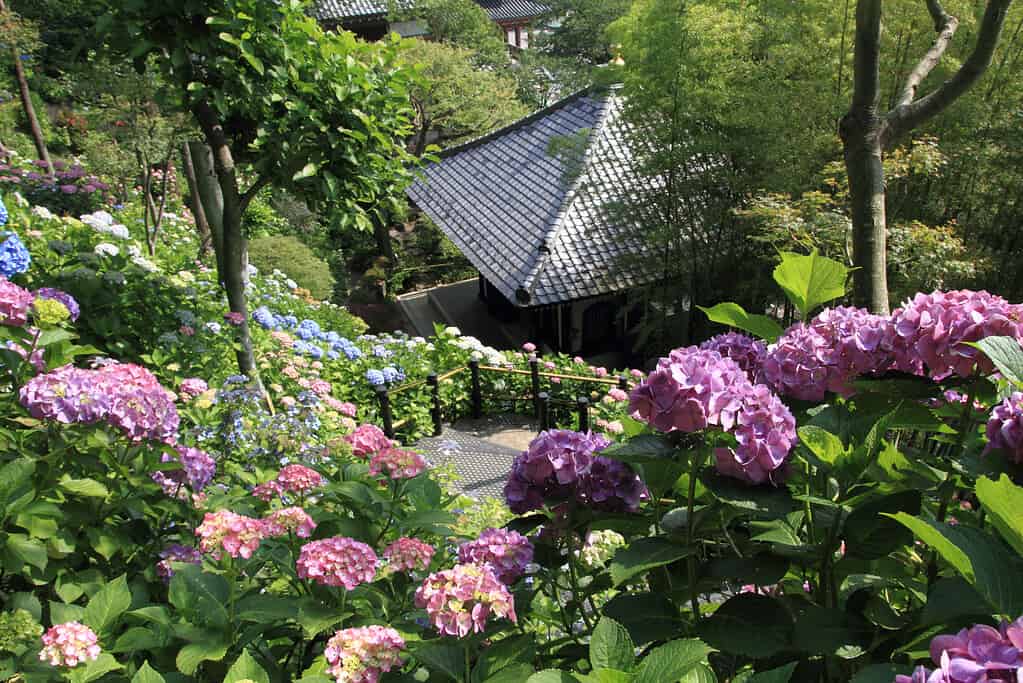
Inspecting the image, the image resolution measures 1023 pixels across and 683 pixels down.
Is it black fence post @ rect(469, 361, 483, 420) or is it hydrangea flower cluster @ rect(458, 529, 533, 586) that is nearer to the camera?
hydrangea flower cluster @ rect(458, 529, 533, 586)

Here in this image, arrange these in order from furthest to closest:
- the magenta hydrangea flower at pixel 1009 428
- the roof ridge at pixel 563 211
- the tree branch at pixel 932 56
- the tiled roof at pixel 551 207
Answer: the tiled roof at pixel 551 207 → the roof ridge at pixel 563 211 → the tree branch at pixel 932 56 → the magenta hydrangea flower at pixel 1009 428

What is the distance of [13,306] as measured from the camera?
5.81 feet

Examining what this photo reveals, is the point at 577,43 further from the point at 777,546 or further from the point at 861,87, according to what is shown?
the point at 777,546

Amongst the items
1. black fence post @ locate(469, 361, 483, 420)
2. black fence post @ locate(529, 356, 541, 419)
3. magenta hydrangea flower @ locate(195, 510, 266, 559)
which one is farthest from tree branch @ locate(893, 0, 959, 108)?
black fence post @ locate(469, 361, 483, 420)

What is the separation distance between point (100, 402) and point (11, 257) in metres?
1.68

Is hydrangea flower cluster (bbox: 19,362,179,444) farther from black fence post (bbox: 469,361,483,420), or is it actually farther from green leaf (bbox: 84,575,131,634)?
black fence post (bbox: 469,361,483,420)

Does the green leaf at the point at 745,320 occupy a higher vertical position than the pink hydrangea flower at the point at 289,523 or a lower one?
higher

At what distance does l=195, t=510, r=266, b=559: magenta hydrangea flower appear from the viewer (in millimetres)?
1332

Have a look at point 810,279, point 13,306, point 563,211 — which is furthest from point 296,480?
point 563,211

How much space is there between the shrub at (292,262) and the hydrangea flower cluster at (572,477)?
9849 mm

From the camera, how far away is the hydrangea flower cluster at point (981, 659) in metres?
0.60

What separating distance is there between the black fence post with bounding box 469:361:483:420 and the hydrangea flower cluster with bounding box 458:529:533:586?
5.27 meters

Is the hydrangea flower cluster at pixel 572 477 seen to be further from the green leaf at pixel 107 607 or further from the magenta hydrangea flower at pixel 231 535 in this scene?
the green leaf at pixel 107 607

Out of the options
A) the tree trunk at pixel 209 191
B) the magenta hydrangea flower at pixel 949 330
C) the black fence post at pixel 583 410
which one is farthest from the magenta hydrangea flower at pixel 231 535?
the black fence post at pixel 583 410
